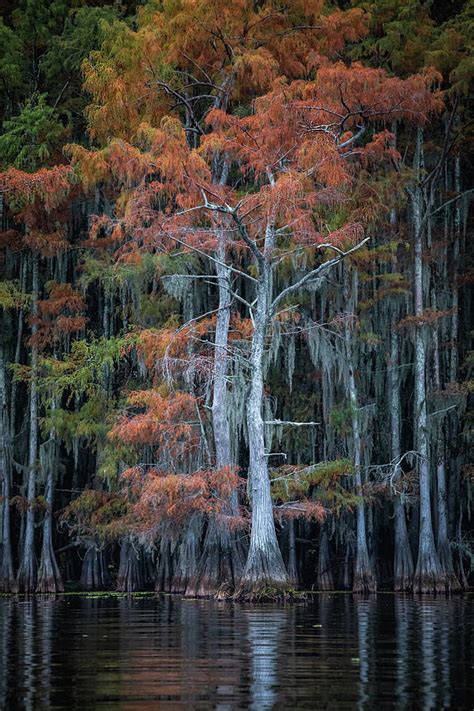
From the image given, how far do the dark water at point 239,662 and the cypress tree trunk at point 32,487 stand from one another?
10.2 m

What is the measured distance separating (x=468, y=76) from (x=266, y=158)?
14.7 ft

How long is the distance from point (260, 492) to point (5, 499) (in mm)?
7935

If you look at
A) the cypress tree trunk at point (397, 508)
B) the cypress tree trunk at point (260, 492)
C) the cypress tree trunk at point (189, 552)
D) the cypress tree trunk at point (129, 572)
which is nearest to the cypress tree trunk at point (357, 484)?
the cypress tree trunk at point (397, 508)

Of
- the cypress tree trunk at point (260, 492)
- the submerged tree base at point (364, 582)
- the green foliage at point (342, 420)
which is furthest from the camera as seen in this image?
the green foliage at point (342, 420)

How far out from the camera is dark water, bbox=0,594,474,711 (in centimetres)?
475

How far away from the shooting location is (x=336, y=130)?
19.8 m

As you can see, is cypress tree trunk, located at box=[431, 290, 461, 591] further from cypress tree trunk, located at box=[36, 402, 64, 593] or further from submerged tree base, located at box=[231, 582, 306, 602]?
cypress tree trunk, located at box=[36, 402, 64, 593]

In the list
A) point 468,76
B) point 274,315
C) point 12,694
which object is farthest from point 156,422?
point 12,694

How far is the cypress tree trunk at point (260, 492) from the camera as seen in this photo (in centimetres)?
1535

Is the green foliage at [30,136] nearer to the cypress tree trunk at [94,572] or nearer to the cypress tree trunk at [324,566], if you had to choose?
the cypress tree trunk at [94,572]

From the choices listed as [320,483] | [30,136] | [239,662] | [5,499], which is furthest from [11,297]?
[239,662]

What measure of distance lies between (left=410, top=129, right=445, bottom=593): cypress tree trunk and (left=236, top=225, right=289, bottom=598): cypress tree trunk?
3923 millimetres

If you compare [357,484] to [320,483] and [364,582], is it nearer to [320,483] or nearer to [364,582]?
[320,483]

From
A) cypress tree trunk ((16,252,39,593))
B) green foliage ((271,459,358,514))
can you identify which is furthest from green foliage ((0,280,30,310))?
green foliage ((271,459,358,514))
